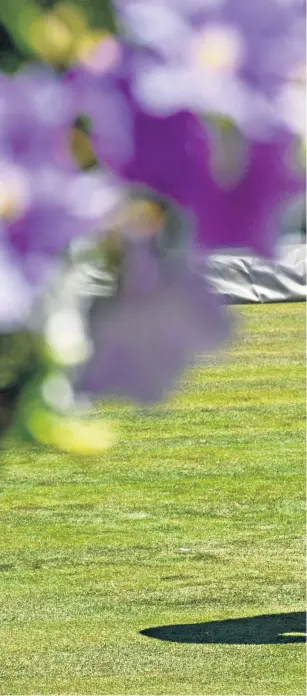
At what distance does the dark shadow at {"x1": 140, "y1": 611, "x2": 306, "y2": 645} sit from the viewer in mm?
8195

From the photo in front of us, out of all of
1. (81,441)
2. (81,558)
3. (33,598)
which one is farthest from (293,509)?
(81,441)

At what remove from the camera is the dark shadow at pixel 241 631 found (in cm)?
820

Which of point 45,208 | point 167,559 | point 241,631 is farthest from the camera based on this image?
point 167,559

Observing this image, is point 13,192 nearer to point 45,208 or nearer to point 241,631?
point 45,208

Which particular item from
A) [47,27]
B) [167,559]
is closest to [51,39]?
[47,27]

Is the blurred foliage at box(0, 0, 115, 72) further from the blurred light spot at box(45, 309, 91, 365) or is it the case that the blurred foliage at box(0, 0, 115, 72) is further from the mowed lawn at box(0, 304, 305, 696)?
the mowed lawn at box(0, 304, 305, 696)

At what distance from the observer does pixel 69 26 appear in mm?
376

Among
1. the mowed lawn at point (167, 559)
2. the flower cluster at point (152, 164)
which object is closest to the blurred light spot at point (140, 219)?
the flower cluster at point (152, 164)

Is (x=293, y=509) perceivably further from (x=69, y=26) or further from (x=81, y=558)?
(x=69, y=26)

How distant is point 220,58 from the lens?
0.37m

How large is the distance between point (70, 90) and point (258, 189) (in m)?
0.05

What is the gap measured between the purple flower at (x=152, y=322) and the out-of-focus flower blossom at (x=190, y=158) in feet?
0.05

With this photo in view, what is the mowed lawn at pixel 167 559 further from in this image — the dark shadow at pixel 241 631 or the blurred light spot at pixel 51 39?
the blurred light spot at pixel 51 39

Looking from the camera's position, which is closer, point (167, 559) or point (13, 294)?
point (13, 294)
